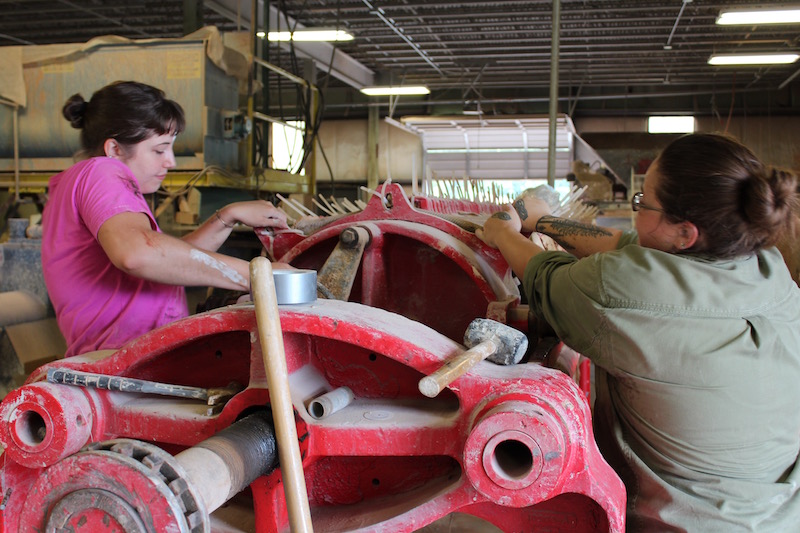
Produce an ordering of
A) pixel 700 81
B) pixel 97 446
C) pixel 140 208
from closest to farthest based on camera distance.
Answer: pixel 97 446 < pixel 140 208 < pixel 700 81

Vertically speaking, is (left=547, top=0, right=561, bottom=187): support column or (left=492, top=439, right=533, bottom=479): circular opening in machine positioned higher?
(left=547, top=0, right=561, bottom=187): support column

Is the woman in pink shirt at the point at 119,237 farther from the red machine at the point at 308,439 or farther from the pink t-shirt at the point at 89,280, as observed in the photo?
the red machine at the point at 308,439

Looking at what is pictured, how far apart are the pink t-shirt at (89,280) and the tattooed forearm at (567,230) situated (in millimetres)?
1097

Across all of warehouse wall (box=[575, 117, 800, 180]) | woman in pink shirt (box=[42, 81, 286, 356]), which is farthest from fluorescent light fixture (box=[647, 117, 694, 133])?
woman in pink shirt (box=[42, 81, 286, 356])

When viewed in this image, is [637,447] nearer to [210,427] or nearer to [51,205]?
[210,427]

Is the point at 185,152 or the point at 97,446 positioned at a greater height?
the point at 185,152

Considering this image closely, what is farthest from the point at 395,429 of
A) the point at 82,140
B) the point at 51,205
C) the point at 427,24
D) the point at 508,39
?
the point at 508,39

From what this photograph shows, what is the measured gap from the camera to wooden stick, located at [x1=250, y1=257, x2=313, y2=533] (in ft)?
3.72

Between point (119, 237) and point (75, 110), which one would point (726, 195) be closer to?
point (119, 237)

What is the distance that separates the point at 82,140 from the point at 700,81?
508 inches

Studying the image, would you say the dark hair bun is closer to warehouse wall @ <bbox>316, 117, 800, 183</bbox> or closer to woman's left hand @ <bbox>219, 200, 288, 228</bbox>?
woman's left hand @ <bbox>219, 200, 288, 228</bbox>

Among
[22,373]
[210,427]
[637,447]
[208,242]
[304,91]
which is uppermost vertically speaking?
[304,91]

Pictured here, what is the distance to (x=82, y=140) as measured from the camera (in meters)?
2.15

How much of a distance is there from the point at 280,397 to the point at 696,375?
2.77 ft
